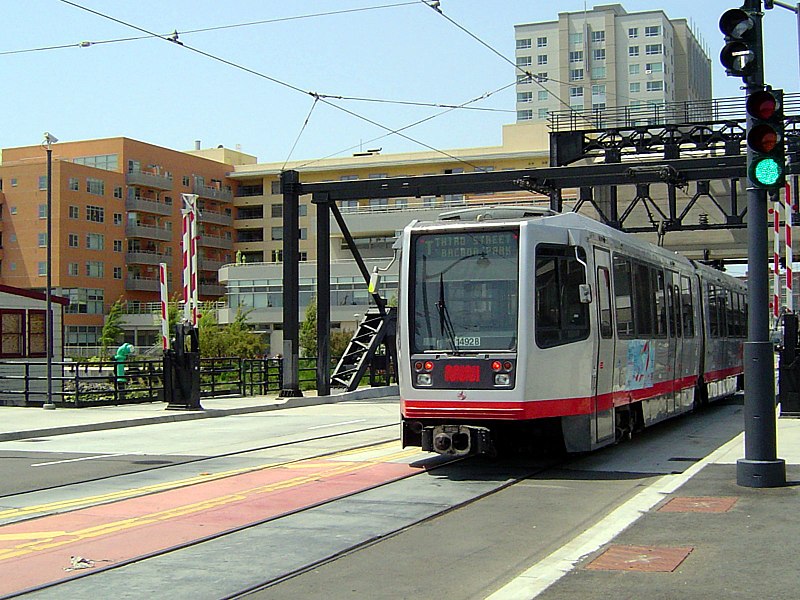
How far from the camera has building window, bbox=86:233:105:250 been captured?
8500 centimetres

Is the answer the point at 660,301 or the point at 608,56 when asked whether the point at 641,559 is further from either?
the point at 608,56

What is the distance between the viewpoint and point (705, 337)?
23.0 m

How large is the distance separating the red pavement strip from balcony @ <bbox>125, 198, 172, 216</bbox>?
77623 mm

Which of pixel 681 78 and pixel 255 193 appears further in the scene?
pixel 681 78

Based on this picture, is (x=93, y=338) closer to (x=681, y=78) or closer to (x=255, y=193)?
(x=255, y=193)

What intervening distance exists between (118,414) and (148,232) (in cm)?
6774

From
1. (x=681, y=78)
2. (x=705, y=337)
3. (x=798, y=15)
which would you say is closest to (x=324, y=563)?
(x=705, y=337)

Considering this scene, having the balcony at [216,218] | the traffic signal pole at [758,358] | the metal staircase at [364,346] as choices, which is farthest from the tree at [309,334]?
the traffic signal pole at [758,358]

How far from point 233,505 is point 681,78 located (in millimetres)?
124598

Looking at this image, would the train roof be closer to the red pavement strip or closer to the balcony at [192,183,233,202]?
the red pavement strip

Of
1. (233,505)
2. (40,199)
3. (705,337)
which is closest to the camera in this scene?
(233,505)

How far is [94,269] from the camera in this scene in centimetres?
8600

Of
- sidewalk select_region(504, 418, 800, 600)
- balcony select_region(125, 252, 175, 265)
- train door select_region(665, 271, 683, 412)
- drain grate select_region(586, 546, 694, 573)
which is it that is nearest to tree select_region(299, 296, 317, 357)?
balcony select_region(125, 252, 175, 265)

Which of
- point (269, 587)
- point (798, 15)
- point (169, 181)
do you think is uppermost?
point (169, 181)
